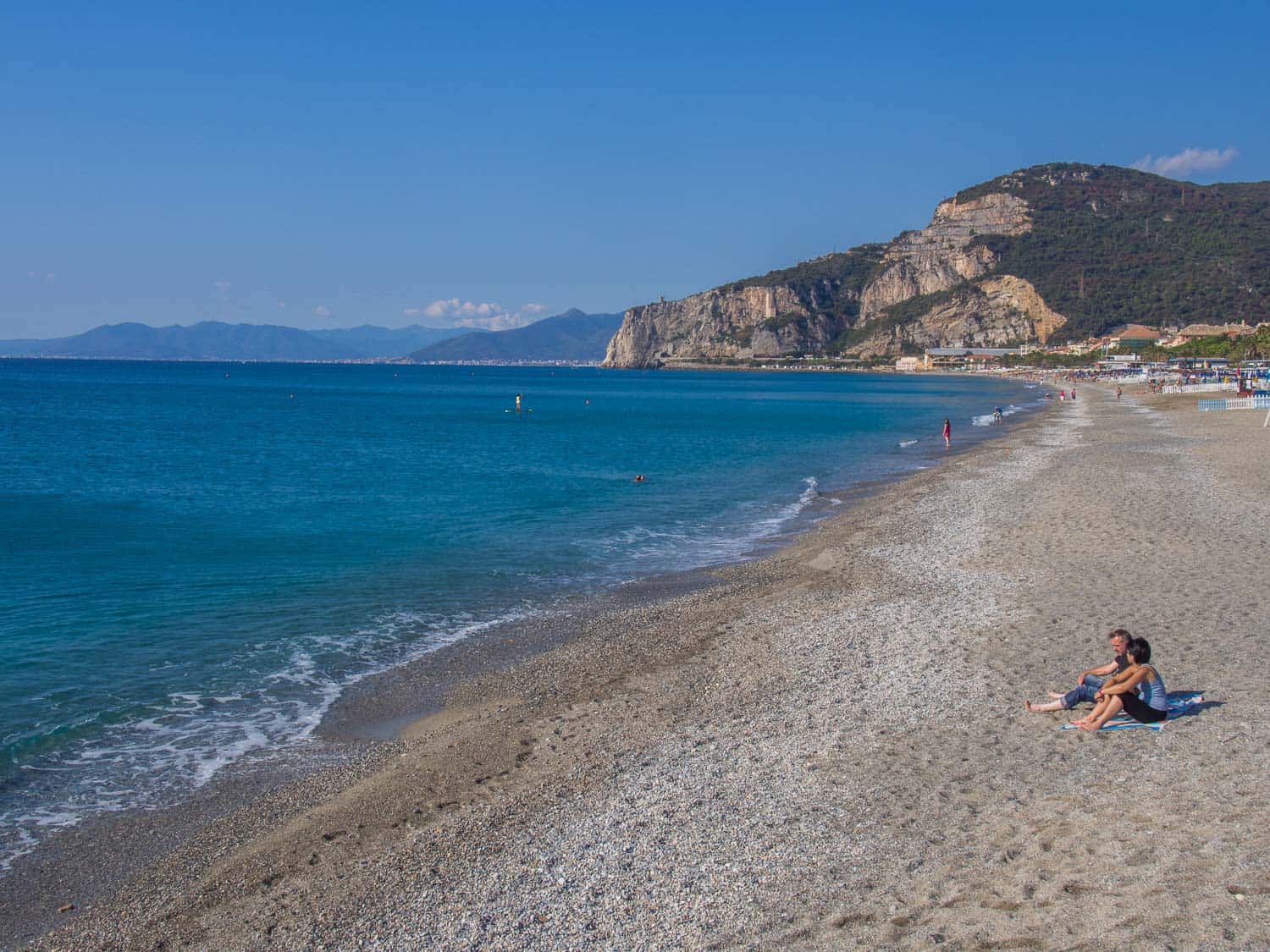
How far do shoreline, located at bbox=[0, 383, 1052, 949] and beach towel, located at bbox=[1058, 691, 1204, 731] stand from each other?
23.7ft

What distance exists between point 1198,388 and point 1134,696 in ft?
276

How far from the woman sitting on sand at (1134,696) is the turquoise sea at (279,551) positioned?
8444mm

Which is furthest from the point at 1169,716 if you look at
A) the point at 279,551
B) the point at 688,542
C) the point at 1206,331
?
the point at 1206,331

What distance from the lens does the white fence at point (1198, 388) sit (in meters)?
77.3

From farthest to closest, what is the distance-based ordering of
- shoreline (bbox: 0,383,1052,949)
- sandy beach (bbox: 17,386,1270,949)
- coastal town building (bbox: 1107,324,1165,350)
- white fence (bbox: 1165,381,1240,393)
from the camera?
coastal town building (bbox: 1107,324,1165,350) → white fence (bbox: 1165,381,1240,393) → shoreline (bbox: 0,383,1052,949) → sandy beach (bbox: 17,386,1270,949)

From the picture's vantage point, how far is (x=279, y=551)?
21781 millimetres

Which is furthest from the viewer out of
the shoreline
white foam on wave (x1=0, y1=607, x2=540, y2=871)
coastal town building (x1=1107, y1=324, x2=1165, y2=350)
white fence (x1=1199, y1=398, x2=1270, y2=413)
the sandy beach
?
coastal town building (x1=1107, y1=324, x2=1165, y2=350)

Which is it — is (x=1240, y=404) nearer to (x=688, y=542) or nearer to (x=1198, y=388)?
(x=1198, y=388)

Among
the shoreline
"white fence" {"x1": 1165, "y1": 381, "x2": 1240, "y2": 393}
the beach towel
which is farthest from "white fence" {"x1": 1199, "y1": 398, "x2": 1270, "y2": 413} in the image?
the beach towel

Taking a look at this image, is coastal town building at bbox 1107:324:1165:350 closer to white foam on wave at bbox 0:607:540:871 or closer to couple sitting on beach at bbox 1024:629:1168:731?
couple sitting on beach at bbox 1024:629:1168:731

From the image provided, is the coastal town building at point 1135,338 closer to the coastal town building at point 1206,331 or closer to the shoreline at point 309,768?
the coastal town building at point 1206,331

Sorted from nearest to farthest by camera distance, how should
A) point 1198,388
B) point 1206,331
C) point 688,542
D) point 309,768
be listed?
point 309,768 → point 688,542 → point 1198,388 → point 1206,331

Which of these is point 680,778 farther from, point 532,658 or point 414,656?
point 414,656

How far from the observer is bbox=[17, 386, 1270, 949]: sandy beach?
6277 mm
